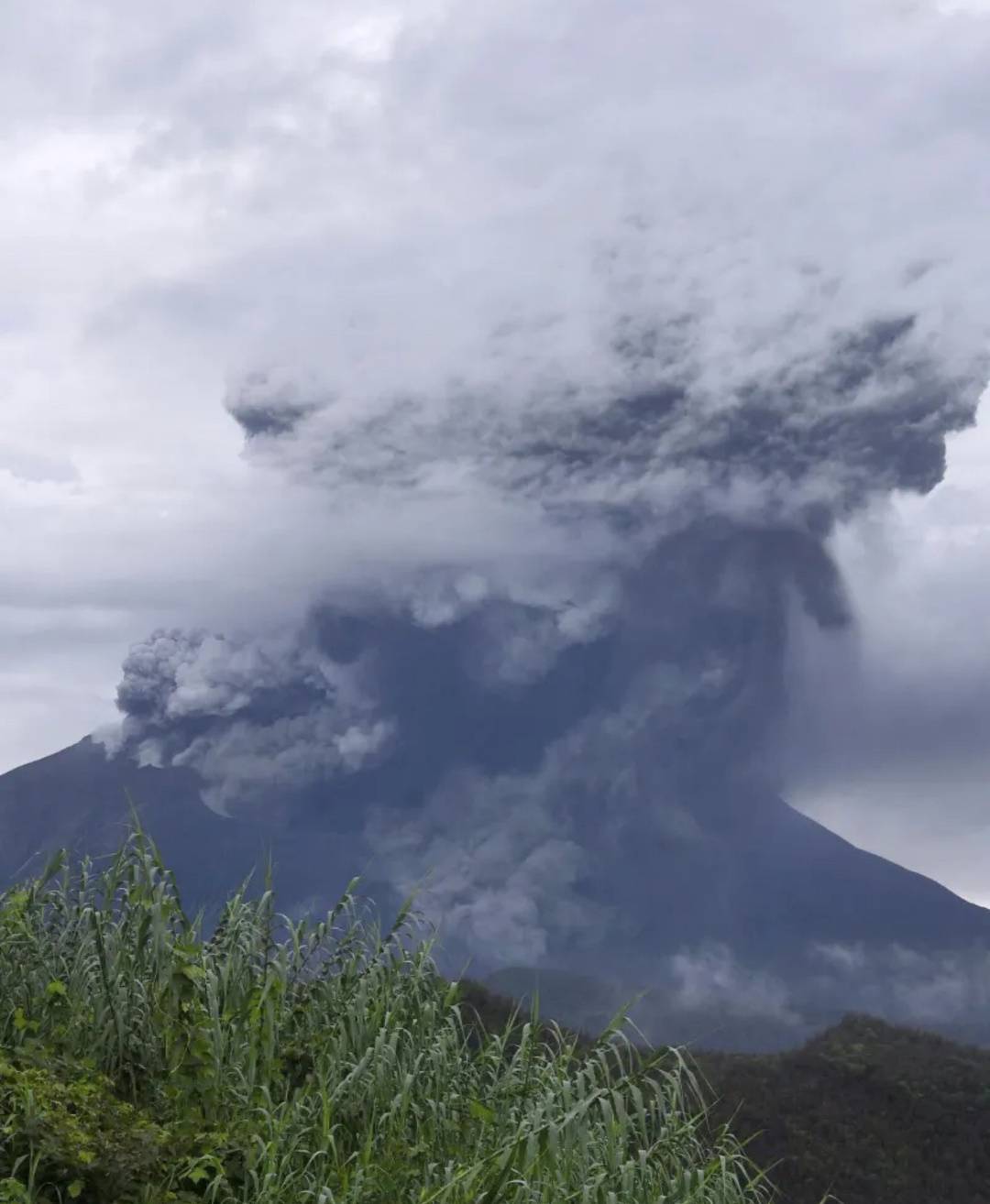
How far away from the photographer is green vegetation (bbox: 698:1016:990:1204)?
42656 mm

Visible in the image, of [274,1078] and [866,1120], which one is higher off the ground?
[866,1120]

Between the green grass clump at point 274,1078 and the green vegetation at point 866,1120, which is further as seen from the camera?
the green vegetation at point 866,1120

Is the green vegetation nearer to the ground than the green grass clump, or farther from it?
farther from it

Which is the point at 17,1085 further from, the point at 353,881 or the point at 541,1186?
the point at 353,881

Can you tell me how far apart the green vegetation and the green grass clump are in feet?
107

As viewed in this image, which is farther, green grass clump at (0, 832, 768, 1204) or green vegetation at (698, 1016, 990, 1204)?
green vegetation at (698, 1016, 990, 1204)

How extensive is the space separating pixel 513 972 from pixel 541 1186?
195102 millimetres

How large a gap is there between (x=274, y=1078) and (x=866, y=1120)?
146 feet

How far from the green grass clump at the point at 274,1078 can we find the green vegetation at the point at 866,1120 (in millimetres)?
32649

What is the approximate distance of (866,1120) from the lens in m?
46.8

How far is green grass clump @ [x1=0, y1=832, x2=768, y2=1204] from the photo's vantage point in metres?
5.55

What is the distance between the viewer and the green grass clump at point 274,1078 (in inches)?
Answer: 219

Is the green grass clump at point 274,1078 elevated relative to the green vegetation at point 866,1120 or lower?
lower

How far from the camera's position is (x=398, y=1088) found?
23.4 feet
